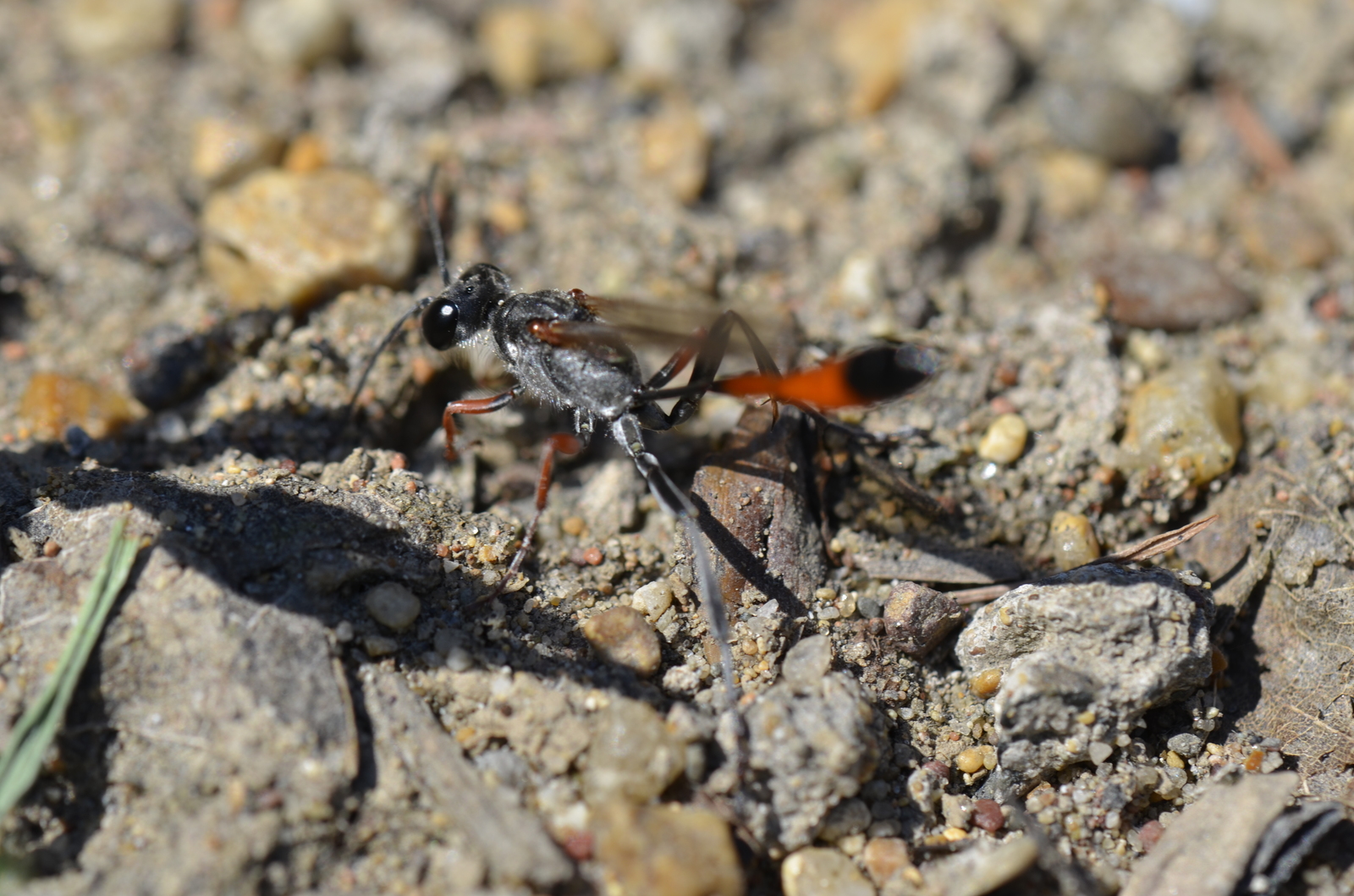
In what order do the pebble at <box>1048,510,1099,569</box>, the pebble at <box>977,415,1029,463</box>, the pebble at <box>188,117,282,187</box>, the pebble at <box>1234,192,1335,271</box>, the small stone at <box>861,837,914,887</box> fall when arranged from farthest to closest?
the pebble at <box>188,117,282,187</box>, the pebble at <box>1234,192,1335,271</box>, the pebble at <box>977,415,1029,463</box>, the pebble at <box>1048,510,1099,569</box>, the small stone at <box>861,837,914,887</box>

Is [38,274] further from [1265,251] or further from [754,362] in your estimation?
[1265,251]

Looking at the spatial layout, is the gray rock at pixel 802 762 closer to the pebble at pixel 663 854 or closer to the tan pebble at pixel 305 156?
the pebble at pixel 663 854

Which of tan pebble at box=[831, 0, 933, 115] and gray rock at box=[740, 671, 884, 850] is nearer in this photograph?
gray rock at box=[740, 671, 884, 850]

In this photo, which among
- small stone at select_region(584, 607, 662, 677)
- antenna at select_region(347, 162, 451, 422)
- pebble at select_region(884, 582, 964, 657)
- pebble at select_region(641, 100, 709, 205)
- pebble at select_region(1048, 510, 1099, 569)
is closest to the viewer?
small stone at select_region(584, 607, 662, 677)

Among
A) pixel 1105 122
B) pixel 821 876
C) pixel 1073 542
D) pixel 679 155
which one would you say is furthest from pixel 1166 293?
pixel 821 876

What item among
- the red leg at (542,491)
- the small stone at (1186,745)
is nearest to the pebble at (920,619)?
the small stone at (1186,745)

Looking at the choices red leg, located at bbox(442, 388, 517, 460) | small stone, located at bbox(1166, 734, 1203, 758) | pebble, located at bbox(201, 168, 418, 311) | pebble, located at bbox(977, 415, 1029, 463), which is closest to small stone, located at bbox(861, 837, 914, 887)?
small stone, located at bbox(1166, 734, 1203, 758)

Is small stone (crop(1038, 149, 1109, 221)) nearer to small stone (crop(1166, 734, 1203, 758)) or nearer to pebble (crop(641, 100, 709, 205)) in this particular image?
pebble (crop(641, 100, 709, 205))
